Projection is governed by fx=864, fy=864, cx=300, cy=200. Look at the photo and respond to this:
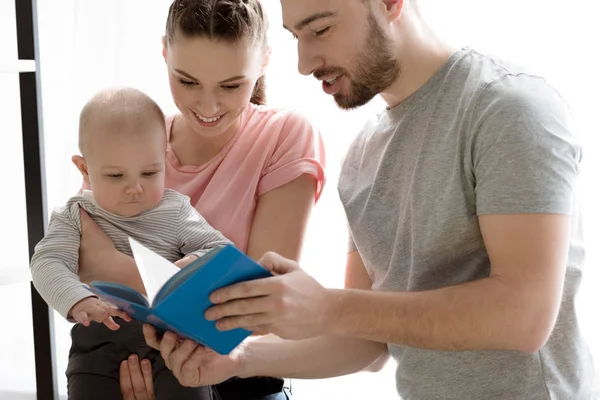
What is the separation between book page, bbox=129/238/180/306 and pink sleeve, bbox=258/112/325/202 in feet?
2.19

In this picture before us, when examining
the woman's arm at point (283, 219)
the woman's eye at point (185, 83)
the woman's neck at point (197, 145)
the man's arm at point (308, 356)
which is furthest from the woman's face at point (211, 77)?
the man's arm at point (308, 356)

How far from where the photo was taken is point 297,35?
6.18 ft

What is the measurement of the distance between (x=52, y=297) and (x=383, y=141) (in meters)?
0.79

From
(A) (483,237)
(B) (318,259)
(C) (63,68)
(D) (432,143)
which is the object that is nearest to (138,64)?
(C) (63,68)

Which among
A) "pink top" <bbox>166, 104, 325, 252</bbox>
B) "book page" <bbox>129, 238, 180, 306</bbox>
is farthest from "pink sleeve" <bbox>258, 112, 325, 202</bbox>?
"book page" <bbox>129, 238, 180, 306</bbox>

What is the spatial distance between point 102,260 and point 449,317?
781 millimetres

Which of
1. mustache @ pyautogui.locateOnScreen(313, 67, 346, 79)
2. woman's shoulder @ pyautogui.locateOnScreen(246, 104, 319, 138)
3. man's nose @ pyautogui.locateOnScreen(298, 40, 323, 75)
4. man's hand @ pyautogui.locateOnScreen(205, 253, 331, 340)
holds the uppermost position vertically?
man's nose @ pyautogui.locateOnScreen(298, 40, 323, 75)

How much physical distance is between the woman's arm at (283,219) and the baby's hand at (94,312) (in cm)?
40

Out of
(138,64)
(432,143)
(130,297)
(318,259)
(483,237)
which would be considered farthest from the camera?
(138,64)

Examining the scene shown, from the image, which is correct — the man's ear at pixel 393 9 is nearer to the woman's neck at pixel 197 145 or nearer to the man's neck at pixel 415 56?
the man's neck at pixel 415 56

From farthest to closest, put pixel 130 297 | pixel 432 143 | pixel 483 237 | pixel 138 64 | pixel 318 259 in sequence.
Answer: pixel 138 64, pixel 318 259, pixel 432 143, pixel 483 237, pixel 130 297

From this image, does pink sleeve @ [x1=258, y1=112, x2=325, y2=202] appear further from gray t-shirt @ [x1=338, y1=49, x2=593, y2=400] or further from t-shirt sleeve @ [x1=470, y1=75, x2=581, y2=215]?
t-shirt sleeve @ [x1=470, y1=75, x2=581, y2=215]

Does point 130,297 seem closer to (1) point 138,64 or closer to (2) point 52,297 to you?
→ (2) point 52,297

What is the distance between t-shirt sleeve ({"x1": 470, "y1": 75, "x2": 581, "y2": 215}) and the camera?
5.14 ft
